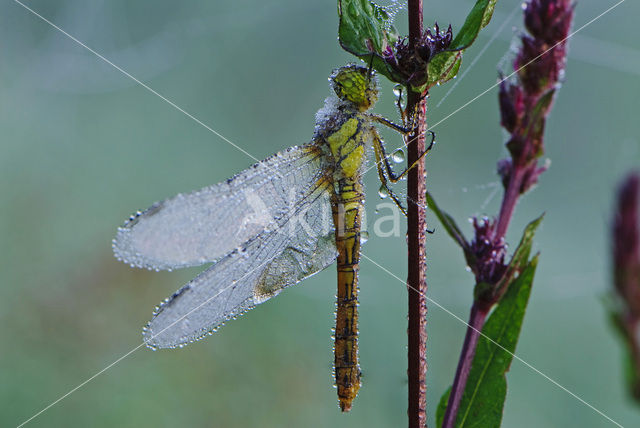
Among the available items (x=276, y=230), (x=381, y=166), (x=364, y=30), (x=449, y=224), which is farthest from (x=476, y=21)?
(x=276, y=230)

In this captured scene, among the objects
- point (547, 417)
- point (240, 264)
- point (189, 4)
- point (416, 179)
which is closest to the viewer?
point (416, 179)

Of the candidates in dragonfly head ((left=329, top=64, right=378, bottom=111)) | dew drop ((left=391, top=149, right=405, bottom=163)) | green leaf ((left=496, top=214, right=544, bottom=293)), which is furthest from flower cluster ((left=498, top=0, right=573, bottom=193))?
dragonfly head ((left=329, top=64, right=378, bottom=111))

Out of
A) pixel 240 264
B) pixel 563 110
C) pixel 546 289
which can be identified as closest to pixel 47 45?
pixel 240 264

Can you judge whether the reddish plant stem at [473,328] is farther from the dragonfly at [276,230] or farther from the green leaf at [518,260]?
the dragonfly at [276,230]

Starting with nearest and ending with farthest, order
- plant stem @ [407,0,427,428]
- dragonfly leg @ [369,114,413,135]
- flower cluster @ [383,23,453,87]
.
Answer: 1. plant stem @ [407,0,427,428]
2. flower cluster @ [383,23,453,87]
3. dragonfly leg @ [369,114,413,135]

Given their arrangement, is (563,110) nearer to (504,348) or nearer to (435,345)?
(435,345)

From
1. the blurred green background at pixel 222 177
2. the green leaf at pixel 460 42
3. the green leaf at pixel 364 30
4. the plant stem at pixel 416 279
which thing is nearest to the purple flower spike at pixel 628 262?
the plant stem at pixel 416 279

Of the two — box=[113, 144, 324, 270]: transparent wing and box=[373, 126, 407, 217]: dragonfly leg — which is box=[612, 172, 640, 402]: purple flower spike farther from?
box=[113, 144, 324, 270]: transparent wing
